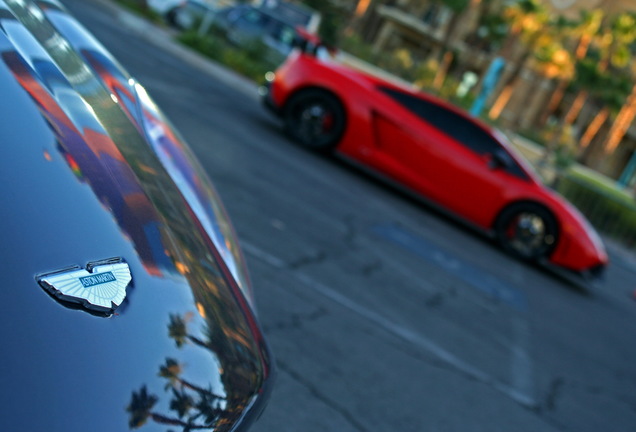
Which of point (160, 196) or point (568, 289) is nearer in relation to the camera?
point (160, 196)

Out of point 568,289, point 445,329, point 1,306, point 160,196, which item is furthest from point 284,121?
point 1,306

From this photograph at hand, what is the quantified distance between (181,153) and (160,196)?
2.86 feet

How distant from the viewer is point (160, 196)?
2113 mm

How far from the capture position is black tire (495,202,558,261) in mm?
9992

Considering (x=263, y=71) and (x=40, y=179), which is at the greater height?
(x=40, y=179)

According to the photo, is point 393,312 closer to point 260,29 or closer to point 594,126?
point 260,29

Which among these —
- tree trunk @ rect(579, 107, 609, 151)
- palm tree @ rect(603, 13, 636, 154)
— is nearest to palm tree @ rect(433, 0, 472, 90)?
tree trunk @ rect(579, 107, 609, 151)

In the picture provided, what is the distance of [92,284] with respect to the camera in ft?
5.19

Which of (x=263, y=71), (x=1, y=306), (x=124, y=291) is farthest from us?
(x=263, y=71)

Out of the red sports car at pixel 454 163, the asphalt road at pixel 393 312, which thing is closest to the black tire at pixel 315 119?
the red sports car at pixel 454 163

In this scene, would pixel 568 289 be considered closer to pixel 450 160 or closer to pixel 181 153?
pixel 450 160

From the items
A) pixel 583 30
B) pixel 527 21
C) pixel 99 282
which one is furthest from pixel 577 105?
pixel 99 282

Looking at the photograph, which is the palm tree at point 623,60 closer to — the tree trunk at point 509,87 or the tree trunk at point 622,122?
the tree trunk at point 622,122

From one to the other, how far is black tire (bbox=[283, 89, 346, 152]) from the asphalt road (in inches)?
10.9
